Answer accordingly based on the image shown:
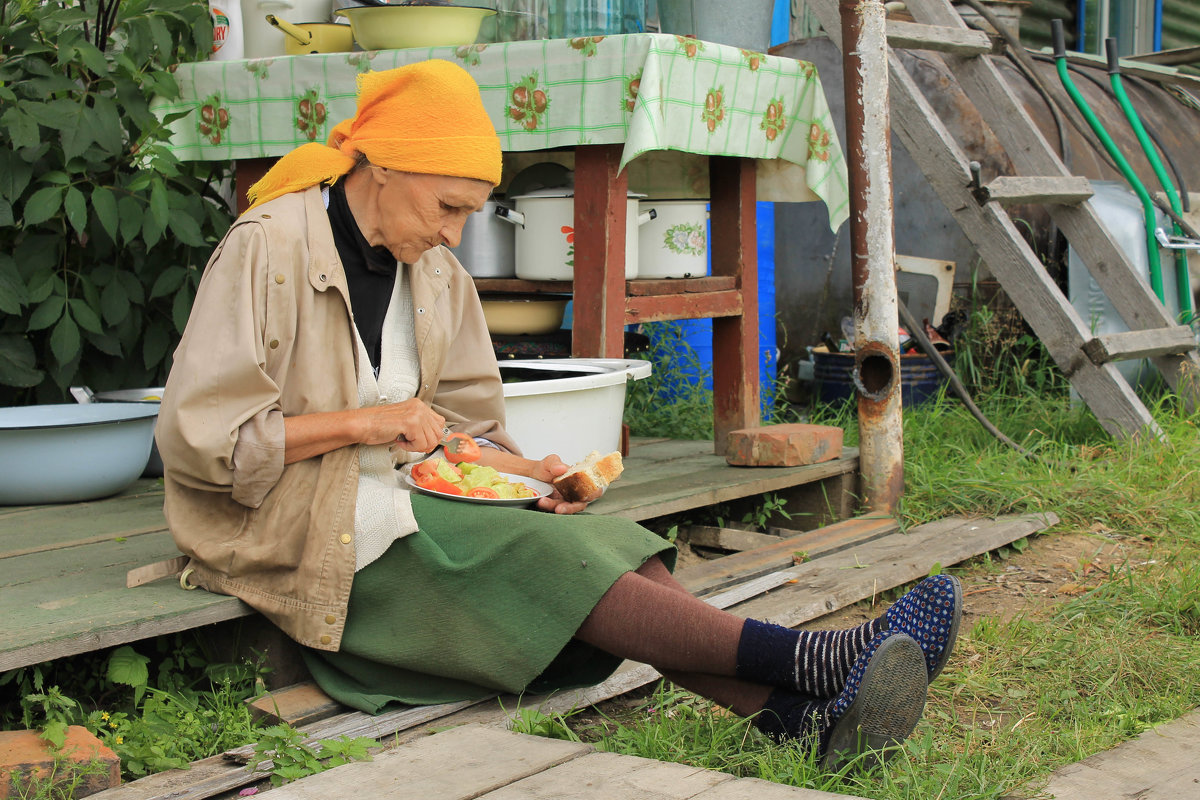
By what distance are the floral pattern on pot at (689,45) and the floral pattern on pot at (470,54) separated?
541mm

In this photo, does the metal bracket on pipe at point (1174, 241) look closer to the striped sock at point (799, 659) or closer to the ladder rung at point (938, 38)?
the ladder rung at point (938, 38)

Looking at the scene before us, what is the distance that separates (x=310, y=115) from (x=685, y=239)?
123 centimetres

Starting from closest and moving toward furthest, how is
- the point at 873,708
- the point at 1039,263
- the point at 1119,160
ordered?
the point at 873,708 < the point at 1039,263 < the point at 1119,160

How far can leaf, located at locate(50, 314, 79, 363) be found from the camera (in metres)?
3.49

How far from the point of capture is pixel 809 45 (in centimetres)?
618

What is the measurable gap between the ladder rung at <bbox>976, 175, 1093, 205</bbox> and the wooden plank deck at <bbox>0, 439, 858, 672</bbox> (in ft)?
3.59

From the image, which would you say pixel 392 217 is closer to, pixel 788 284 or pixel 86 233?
pixel 86 233

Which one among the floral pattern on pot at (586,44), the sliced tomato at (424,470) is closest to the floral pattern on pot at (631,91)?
the floral pattern on pot at (586,44)

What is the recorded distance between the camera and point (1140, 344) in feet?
15.0

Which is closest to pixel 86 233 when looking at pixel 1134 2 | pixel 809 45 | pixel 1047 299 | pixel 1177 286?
pixel 1047 299

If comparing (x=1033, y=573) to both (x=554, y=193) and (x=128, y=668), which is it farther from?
(x=128, y=668)

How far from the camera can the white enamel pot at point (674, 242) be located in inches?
156

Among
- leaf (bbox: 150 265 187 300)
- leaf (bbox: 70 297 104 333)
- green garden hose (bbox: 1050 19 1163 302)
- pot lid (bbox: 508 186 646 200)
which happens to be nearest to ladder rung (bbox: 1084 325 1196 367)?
green garden hose (bbox: 1050 19 1163 302)

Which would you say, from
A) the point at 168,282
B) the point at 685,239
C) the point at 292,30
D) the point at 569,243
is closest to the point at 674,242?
the point at 685,239
